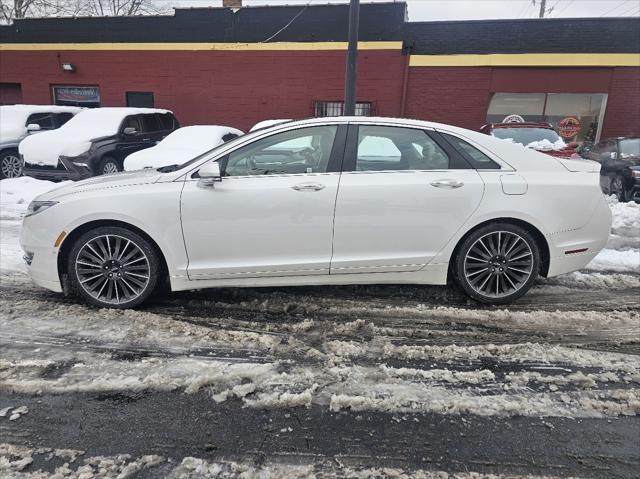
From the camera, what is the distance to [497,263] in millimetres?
4258

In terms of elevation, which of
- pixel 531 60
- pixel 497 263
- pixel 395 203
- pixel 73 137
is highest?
pixel 531 60

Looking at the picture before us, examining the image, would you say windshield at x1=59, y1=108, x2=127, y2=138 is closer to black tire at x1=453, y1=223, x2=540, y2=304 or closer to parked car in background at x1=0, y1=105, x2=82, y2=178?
parked car in background at x1=0, y1=105, x2=82, y2=178

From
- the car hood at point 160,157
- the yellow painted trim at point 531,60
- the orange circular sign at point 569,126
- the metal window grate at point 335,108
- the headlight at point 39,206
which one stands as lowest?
the headlight at point 39,206

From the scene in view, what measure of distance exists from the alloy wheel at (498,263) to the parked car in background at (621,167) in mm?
7096

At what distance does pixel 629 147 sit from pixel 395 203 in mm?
9318

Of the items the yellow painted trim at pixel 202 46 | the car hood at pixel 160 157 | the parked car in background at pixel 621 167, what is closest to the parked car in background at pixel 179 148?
the car hood at pixel 160 157

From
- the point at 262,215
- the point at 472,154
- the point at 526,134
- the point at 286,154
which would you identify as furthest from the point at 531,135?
the point at 262,215

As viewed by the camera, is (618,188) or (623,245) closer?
(623,245)

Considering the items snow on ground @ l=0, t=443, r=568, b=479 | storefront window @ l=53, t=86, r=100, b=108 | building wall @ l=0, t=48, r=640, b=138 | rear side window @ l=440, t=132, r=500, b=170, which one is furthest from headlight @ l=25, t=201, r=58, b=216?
storefront window @ l=53, t=86, r=100, b=108

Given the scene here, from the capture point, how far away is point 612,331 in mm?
3852

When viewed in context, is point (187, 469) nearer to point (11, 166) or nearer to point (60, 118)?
point (11, 166)

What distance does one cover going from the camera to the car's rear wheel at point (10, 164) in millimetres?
10945

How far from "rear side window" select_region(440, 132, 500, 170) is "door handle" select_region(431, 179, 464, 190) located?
0.86 feet

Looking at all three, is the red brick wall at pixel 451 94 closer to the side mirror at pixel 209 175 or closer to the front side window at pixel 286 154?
the front side window at pixel 286 154
